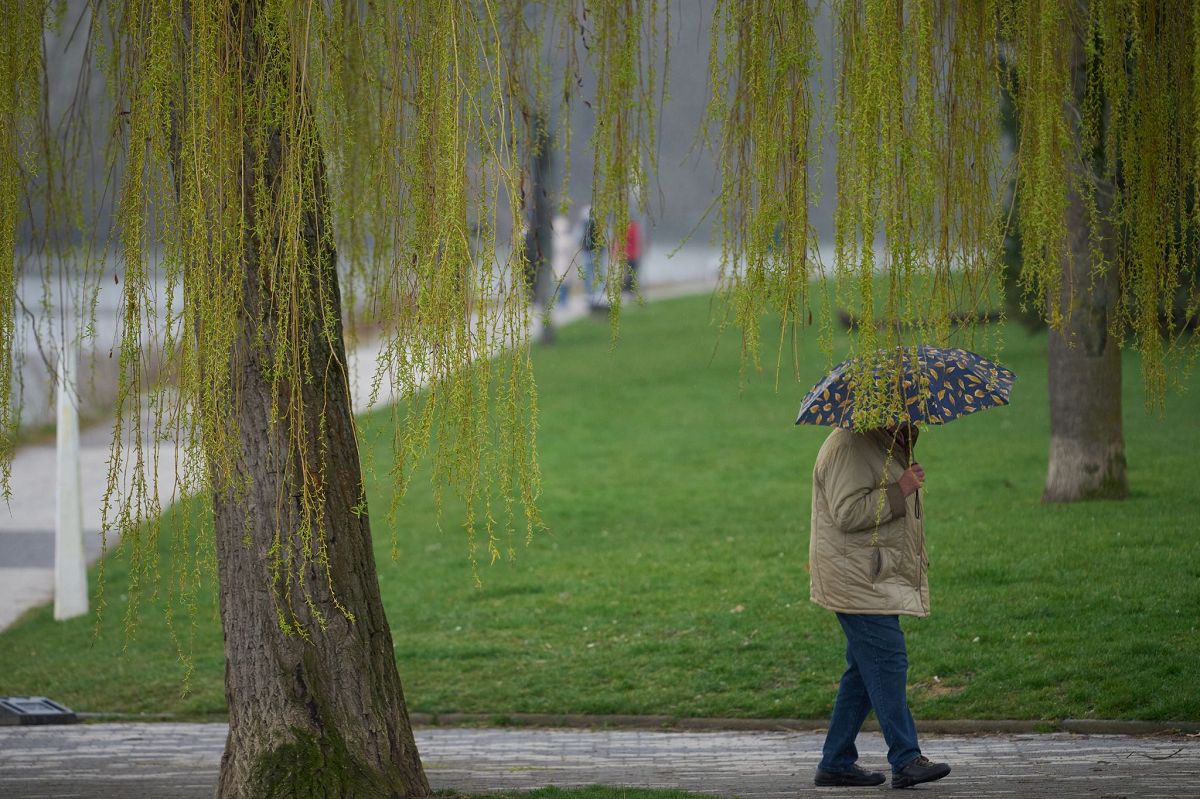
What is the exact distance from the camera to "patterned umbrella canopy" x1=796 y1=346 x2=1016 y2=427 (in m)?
5.51

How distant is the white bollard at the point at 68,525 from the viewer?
11.5 metres

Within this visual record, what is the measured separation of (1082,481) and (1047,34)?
7517 mm

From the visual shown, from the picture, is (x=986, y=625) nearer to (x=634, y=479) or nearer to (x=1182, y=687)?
Answer: (x=1182, y=687)

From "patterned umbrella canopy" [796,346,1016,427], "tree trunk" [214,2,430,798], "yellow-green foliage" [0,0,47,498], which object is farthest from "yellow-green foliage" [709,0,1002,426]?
"yellow-green foliage" [0,0,47,498]

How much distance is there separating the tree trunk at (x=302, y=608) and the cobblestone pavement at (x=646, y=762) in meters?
0.86

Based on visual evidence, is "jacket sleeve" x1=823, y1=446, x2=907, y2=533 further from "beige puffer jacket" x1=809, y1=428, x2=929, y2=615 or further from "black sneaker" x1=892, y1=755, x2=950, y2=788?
"black sneaker" x1=892, y1=755, x2=950, y2=788

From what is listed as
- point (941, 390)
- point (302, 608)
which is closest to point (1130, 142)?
point (941, 390)

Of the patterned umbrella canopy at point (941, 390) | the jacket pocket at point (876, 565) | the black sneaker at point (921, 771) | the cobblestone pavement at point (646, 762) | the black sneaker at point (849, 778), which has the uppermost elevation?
the patterned umbrella canopy at point (941, 390)

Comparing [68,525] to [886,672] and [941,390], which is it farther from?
[941,390]

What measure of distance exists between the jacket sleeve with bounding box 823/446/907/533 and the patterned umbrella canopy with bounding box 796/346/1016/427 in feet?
0.67

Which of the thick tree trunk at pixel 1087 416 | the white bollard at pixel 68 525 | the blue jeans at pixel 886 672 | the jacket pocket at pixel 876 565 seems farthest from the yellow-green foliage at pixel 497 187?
the white bollard at pixel 68 525

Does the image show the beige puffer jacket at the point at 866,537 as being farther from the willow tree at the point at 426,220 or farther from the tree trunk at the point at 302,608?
the tree trunk at the point at 302,608

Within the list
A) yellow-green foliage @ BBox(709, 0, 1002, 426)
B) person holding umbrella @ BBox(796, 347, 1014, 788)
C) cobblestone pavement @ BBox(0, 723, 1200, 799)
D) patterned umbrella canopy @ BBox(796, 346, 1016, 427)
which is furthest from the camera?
cobblestone pavement @ BBox(0, 723, 1200, 799)

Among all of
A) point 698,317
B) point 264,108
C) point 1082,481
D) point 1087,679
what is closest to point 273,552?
point 264,108
